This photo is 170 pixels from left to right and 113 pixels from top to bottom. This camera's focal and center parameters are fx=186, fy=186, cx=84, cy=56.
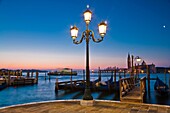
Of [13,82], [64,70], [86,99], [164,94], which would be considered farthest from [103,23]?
[64,70]

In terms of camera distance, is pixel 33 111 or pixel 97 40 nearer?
pixel 33 111

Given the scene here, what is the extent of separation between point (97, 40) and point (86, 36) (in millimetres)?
442

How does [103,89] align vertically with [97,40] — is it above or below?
below

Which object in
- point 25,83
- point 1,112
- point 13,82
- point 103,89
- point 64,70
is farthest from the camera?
point 64,70

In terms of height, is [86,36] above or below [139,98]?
above

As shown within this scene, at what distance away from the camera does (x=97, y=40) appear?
6574 mm

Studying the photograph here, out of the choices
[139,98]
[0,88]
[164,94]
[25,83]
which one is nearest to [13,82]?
[25,83]

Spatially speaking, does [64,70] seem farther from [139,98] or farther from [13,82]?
[139,98]

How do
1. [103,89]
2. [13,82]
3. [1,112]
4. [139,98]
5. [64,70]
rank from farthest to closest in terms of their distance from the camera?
[64,70], [13,82], [103,89], [139,98], [1,112]

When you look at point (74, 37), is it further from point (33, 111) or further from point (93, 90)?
point (93, 90)

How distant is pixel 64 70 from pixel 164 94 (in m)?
100

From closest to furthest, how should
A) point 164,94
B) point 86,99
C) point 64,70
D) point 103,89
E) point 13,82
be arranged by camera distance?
1. point 86,99
2. point 164,94
3. point 103,89
4. point 13,82
5. point 64,70

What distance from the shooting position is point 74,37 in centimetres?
666

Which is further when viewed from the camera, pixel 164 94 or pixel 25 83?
pixel 25 83
